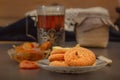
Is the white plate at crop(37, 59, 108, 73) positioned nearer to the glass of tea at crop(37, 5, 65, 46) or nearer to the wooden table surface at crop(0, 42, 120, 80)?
the wooden table surface at crop(0, 42, 120, 80)

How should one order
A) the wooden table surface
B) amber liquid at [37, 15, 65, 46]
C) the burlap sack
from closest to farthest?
the wooden table surface → amber liquid at [37, 15, 65, 46] → the burlap sack

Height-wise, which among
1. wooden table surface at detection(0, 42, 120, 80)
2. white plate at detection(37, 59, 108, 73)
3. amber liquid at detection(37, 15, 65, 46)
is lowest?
wooden table surface at detection(0, 42, 120, 80)

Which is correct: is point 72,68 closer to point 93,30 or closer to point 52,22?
point 52,22

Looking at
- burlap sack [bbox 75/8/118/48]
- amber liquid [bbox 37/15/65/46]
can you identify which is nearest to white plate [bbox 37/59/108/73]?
amber liquid [bbox 37/15/65/46]

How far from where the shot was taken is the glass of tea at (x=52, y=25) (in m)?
1.07

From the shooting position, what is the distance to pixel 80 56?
741 millimetres

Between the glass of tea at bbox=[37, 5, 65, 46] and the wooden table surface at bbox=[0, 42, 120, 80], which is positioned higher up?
the glass of tea at bbox=[37, 5, 65, 46]

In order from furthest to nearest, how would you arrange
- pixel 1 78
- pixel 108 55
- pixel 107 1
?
pixel 107 1
pixel 108 55
pixel 1 78

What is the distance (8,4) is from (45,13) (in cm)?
139

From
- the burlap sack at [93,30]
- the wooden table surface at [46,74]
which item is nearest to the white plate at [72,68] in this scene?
the wooden table surface at [46,74]

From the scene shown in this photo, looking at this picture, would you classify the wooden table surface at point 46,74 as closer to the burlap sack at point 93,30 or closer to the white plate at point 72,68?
the white plate at point 72,68

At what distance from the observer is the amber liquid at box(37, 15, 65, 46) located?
3.52 ft

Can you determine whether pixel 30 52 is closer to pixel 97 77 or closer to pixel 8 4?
pixel 97 77

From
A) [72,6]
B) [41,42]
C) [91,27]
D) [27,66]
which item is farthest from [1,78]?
[72,6]
